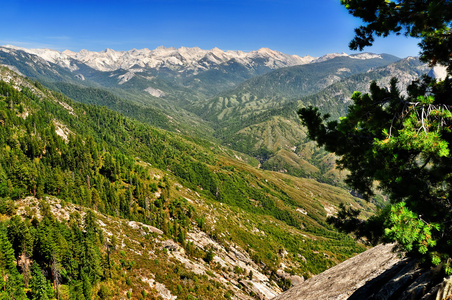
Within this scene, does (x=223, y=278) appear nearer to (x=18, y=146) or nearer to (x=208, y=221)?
(x=208, y=221)

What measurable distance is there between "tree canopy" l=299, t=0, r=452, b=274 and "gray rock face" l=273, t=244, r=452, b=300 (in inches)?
56.9

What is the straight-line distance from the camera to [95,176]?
343 ft

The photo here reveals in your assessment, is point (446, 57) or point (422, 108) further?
point (446, 57)

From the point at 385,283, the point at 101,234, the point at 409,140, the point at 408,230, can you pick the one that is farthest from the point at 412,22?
the point at 101,234

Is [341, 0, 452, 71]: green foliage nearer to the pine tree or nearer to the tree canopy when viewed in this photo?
the tree canopy

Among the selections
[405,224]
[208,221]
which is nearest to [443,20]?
[405,224]

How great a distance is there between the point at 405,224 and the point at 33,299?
43167mm

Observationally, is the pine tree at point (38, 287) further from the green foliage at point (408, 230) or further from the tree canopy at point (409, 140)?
the green foliage at point (408, 230)

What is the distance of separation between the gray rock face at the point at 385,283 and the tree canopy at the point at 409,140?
4.74 ft

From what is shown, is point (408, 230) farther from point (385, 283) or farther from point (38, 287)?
point (38, 287)

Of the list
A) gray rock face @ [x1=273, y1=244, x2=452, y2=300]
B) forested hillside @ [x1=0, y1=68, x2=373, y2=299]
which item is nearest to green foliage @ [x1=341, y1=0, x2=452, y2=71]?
gray rock face @ [x1=273, y1=244, x2=452, y2=300]

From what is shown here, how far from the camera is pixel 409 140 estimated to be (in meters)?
9.11

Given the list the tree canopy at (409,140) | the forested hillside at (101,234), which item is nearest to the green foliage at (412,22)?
the tree canopy at (409,140)

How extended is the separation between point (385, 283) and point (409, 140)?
50.7ft
